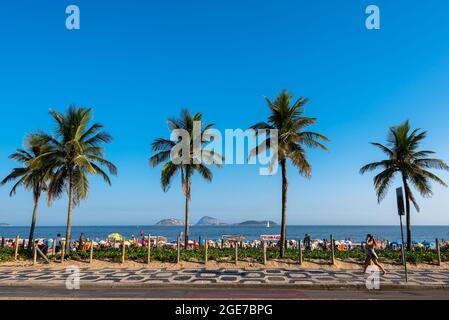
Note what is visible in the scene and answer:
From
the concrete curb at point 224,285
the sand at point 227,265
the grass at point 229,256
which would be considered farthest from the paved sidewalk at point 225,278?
the grass at point 229,256

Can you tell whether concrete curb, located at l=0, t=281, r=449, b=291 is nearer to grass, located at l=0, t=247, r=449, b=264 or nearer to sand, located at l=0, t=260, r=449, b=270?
sand, located at l=0, t=260, r=449, b=270

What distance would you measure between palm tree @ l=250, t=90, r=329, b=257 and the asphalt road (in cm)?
849

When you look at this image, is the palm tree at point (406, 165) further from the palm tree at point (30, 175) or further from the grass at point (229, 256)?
the palm tree at point (30, 175)

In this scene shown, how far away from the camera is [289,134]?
64.6 feet

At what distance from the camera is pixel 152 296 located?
1059 centimetres

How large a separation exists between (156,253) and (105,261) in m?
2.75

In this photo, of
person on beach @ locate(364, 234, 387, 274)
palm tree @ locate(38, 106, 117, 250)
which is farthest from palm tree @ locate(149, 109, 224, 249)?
person on beach @ locate(364, 234, 387, 274)

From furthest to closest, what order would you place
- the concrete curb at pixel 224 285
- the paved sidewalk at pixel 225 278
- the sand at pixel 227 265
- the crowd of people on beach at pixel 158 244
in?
the crowd of people on beach at pixel 158 244 < the sand at pixel 227 265 < the paved sidewalk at pixel 225 278 < the concrete curb at pixel 224 285

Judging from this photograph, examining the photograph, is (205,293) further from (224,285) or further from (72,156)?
(72,156)

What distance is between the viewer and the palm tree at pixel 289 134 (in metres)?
19.7

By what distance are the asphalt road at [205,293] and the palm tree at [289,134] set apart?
8.49 m

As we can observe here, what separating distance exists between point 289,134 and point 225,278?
9.38 m

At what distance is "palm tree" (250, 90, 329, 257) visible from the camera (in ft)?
64.7

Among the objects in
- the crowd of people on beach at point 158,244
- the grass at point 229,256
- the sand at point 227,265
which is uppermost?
the grass at point 229,256
